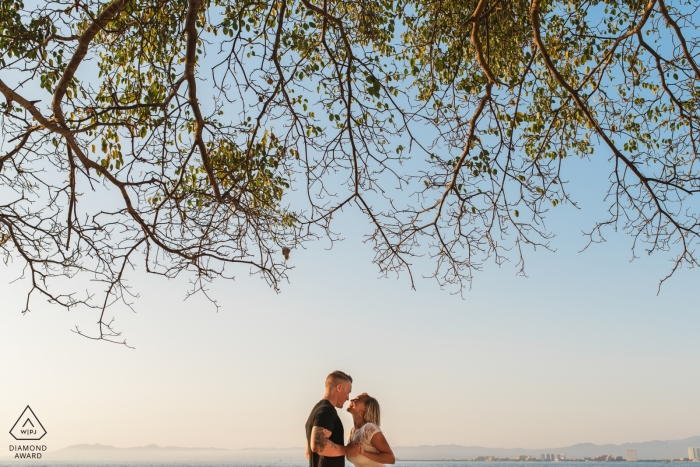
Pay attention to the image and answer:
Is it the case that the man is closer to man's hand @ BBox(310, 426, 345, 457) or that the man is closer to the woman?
man's hand @ BBox(310, 426, 345, 457)

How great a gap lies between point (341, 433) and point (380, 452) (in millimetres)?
313

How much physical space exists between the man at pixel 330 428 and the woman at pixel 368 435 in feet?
0.42

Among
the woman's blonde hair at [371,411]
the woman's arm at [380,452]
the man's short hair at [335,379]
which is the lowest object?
the woman's arm at [380,452]

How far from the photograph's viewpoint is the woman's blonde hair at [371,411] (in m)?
4.80

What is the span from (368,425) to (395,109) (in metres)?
2.46

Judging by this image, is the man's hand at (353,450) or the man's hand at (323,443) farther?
the man's hand at (353,450)

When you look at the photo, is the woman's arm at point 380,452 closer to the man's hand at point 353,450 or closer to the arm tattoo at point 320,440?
the man's hand at point 353,450

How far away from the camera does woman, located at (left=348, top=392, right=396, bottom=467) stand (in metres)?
4.62

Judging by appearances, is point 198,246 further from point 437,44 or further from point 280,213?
point 437,44

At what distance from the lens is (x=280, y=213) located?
5.71 meters

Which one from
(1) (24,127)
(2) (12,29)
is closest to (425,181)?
(1) (24,127)

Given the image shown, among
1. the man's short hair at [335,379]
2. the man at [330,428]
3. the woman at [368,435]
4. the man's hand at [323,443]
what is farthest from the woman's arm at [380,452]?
the man's short hair at [335,379]

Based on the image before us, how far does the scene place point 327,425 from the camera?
4457 millimetres

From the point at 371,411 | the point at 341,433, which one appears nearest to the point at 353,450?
the point at 341,433
